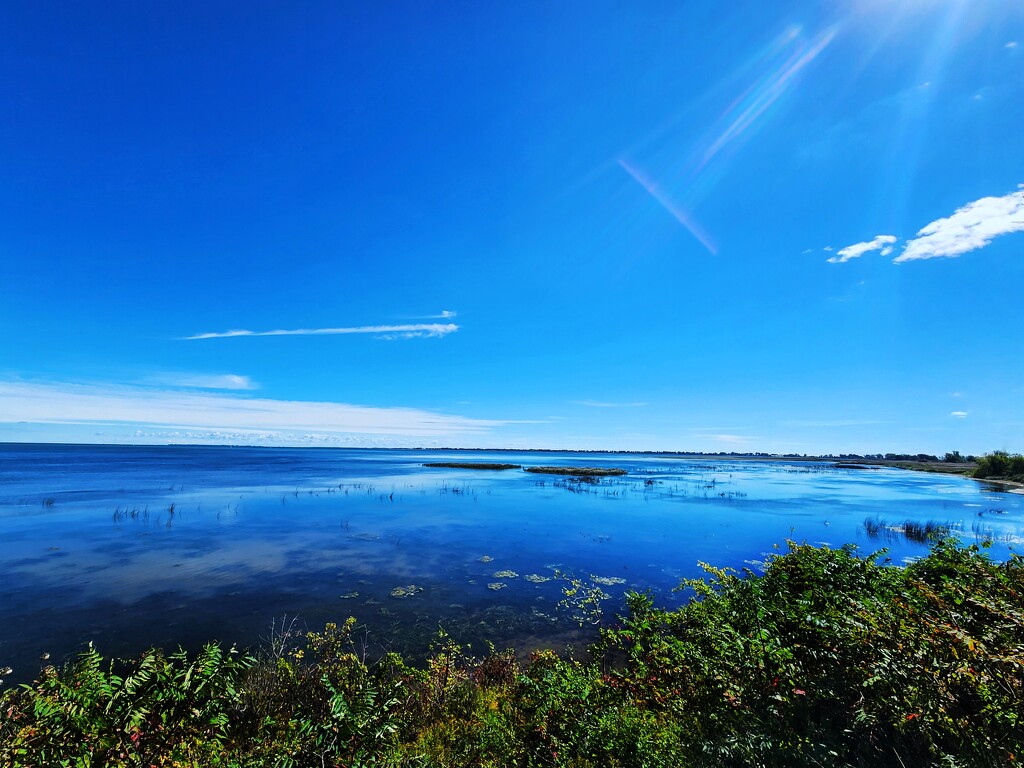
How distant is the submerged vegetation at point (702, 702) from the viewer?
4422mm

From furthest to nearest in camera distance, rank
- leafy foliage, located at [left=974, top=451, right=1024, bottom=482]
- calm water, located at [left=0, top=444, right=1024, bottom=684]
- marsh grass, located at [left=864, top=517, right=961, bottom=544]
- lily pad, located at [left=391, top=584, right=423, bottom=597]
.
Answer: leafy foliage, located at [left=974, top=451, right=1024, bottom=482], marsh grass, located at [left=864, top=517, right=961, bottom=544], lily pad, located at [left=391, top=584, right=423, bottom=597], calm water, located at [left=0, top=444, right=1024, bottom=684]

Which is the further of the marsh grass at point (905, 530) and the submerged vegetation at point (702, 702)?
the marsh grass at point (905, 530)

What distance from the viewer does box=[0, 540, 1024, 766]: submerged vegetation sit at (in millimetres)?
4422

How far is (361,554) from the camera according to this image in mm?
25281

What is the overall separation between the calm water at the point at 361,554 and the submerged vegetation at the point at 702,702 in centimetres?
638

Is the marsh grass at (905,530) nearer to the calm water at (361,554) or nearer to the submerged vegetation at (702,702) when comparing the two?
the calm water at (361,554)

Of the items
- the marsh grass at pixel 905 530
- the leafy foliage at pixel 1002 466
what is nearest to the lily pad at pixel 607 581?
the marsh grass at pixel 905 530

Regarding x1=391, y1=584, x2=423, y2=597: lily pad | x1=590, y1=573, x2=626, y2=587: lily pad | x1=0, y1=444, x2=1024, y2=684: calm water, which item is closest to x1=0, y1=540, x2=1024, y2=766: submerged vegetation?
x1=0, y1=444, x2=1024, y2=684: calm water

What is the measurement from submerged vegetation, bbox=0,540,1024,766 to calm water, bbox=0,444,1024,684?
251 inches

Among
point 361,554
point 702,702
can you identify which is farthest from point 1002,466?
point 702,702

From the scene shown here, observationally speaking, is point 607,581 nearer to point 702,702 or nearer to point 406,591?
point 406,591

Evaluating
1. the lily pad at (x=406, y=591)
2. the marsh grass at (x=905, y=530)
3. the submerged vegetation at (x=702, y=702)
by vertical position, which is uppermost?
the submerged vegetation at (x=702, y=702)

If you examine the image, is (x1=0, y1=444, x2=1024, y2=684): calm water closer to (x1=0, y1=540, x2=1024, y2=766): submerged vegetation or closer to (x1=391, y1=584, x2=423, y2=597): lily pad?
(x1=391, y1=584, x2=423, y2=597): lily pad

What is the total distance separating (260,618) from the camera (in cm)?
1593
